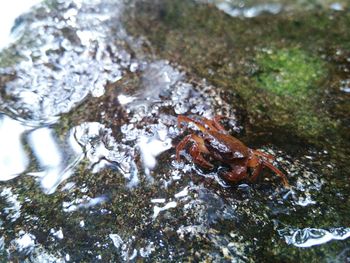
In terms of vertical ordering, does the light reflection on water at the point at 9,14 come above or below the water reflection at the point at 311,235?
above

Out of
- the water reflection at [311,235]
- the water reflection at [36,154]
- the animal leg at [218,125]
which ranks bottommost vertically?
the water reflection at [311,235]

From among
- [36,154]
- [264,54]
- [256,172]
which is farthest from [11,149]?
[264,54]

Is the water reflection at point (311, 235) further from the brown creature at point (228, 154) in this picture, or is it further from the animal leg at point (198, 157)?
the animal leg at point (198, 157)

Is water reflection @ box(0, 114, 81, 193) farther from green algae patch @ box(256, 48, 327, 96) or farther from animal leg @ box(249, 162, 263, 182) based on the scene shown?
green algae patch @ box(256, 48, 327, 96)

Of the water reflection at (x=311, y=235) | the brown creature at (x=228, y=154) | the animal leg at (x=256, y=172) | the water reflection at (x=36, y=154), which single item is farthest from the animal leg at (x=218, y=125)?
the water reflection at (x=36, y=154)

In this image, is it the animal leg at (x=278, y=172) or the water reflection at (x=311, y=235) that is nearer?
the water reflection at (x=311, y=235)

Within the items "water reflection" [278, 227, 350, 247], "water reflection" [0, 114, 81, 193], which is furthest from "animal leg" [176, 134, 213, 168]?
"water reflection" [0, 114, 81, 193]

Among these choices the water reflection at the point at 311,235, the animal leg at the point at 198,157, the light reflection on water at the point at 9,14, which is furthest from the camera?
the light reflection on water at the point at 9,14
